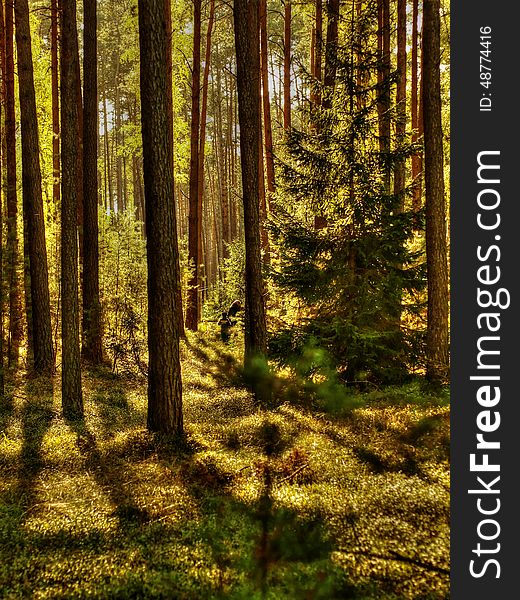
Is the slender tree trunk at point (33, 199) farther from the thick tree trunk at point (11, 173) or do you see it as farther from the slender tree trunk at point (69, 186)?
the slender tree trunk at point (69, 186)

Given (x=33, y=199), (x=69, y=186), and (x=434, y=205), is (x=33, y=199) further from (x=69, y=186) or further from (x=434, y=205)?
(x=434, y=205)

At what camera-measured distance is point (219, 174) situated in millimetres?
38094

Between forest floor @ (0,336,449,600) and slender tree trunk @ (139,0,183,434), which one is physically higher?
slender tree trunk @ (139,0,183,434)

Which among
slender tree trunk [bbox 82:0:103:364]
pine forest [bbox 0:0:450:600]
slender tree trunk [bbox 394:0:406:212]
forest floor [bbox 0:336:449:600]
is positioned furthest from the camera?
slender tree trunk [bbox 82:0:103:364]

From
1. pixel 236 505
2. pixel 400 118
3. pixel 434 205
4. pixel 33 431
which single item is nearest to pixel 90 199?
pixel 33 431

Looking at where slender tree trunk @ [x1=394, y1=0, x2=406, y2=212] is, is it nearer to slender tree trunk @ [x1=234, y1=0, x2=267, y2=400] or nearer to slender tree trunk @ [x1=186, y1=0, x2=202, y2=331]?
slender tree trunk @ [x1=234, y1=0, x2=267, y2=400]

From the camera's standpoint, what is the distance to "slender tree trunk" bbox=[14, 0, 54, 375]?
31.2 feet

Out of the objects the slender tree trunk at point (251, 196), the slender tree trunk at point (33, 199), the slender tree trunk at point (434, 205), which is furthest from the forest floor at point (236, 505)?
the slender tree trunk at point (33, 199)

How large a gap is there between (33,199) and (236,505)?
28.5 ft

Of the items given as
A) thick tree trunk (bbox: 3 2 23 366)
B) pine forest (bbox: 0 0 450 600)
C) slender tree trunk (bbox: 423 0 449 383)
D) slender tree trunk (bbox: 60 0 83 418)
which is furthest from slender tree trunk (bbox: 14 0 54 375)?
slender tree trunk (bbox: 423 0 449 383)

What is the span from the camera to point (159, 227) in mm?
6238

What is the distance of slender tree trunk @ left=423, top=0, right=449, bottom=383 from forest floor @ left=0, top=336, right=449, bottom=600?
2.65ft

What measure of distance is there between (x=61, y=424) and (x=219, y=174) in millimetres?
33015

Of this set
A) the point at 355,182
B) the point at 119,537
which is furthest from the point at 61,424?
the point at 355,182
